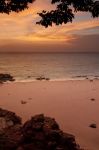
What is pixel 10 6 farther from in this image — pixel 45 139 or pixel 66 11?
pixel 45 139

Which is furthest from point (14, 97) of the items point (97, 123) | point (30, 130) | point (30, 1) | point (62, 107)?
point (30, 1)

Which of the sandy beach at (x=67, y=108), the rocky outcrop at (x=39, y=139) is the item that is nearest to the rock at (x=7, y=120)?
the rocky outcrop at (x=39, y=139)

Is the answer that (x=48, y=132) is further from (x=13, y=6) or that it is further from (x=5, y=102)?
(x=5, y=102)

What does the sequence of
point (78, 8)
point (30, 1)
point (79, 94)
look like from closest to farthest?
1. point (78, 8)
2. point (30, 1)
3. point (79, 94)

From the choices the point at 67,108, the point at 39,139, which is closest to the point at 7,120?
the point at 39,139

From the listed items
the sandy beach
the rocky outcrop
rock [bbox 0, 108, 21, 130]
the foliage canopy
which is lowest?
the sandy beach

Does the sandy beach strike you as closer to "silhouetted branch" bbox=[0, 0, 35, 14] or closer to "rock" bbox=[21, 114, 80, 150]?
"rock" bbox=[21, 114, 80, 150]

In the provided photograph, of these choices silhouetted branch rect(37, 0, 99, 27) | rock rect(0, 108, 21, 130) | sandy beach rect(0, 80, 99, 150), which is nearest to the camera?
silhouetted branch rect(37, 0, 99, 27)

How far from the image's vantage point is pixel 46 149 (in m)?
10.7

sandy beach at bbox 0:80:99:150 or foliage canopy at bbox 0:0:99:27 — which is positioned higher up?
foliage canopy at bbox 0:0:99:27

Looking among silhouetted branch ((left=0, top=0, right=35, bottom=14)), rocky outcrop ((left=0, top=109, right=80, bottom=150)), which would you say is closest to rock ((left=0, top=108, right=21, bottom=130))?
rocky outcrop ((left=0, top=109, right=80, bottom=150))

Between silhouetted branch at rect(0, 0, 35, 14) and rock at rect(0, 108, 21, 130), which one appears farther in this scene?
rock at rect(0, 108, 21, 130)

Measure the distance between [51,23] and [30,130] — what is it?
4.05m

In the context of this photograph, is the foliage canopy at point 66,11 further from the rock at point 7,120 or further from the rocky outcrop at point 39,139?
the rock at point 7,120
